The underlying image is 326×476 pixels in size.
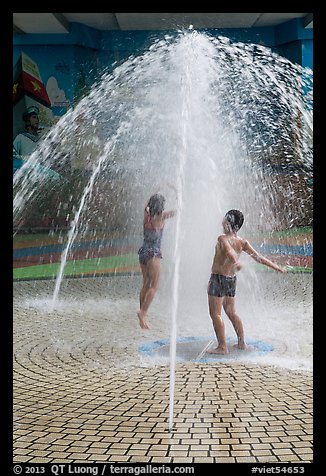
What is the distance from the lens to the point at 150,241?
5.71 metres

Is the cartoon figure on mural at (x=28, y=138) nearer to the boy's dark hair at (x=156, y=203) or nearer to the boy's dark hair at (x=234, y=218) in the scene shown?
the boy's dark hair at (x=156, y=203)

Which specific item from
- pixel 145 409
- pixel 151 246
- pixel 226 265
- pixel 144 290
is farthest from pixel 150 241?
pixel 145 409

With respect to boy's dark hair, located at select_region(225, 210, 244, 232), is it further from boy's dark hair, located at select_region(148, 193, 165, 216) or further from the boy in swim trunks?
boy's dark hair, located at select_region(148, 193, 165, 216)

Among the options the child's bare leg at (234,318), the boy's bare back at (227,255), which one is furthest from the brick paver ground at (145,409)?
the boy's bare back at (227,255)

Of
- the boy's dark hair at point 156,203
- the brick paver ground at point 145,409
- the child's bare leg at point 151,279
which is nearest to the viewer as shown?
the brick paver ground at point 145,409

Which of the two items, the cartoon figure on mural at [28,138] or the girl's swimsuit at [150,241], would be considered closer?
the girl's swimsuit at [150,241]

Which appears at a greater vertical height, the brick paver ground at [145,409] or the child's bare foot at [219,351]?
the child's bare foot at [219,351]

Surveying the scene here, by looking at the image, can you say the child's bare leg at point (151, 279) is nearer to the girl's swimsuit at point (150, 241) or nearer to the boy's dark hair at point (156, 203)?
the girl's swimsuit at point (150, 241)

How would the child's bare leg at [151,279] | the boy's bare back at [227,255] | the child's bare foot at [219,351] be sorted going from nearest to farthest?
the boy's bare back at [227,255]
the child's bare foot at [219,351]
the child's bare leg at [151,279]

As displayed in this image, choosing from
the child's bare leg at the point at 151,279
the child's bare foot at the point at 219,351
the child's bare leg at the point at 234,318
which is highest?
the child's bare leg at the point at 151,279

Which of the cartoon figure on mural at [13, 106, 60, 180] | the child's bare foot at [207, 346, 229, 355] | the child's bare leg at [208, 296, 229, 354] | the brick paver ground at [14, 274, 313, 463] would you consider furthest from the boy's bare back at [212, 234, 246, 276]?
the cartoon figure on mural at [13, 106, 60, 180]

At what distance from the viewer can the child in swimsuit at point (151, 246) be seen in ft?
18.2

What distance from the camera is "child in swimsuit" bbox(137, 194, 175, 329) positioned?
555 cm

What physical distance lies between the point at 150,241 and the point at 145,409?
2.39 metres
